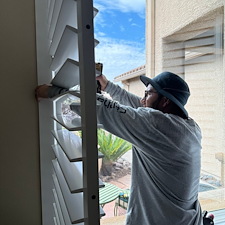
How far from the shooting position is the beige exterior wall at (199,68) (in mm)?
1168

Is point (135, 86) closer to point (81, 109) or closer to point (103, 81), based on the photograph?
point (103, 81)

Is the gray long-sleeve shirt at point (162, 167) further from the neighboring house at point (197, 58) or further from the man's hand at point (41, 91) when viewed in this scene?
the neighboring house at point (197, 58)

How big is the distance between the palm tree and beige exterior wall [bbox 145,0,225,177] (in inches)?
14.7

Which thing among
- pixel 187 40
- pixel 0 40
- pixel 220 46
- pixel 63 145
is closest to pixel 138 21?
pixel 187 40

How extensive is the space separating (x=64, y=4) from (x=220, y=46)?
104 centimetres

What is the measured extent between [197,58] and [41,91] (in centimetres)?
87

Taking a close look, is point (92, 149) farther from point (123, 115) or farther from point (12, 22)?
point (12, 22)

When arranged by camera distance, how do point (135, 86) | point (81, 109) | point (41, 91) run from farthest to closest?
point (135, 86) < point (41, 91) < point (81, 109)

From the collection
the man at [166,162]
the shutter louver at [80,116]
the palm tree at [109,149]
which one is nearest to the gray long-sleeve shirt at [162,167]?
the man at [166,162]

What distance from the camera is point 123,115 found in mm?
771

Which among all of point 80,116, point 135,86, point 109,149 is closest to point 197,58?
point 135,86

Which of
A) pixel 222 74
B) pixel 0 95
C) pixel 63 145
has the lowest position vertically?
pixel 63 145

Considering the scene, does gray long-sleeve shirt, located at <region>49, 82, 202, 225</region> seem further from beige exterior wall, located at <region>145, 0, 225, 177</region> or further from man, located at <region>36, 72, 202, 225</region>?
beige exterior wall, located at <region>145, 0, 225, 177</region>

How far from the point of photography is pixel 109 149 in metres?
1.10
